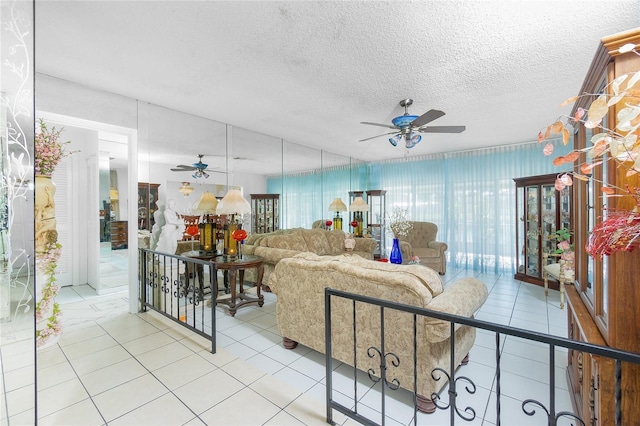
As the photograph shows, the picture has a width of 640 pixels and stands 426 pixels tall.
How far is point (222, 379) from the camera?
2080 millimetres

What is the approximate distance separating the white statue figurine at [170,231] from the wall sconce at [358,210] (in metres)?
A: 3.43

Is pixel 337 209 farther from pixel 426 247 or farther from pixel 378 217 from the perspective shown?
pixel 426 247

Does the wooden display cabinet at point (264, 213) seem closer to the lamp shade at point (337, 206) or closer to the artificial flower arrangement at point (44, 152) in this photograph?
the lamp shade at point (337, 206)

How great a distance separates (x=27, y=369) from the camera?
1.06 meters

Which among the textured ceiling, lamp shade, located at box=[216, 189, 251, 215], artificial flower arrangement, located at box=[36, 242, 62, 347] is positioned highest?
the textured ceiling

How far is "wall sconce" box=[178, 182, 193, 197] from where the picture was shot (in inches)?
151

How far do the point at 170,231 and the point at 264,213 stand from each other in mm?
1718

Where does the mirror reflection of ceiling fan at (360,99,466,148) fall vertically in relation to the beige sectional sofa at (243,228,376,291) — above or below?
above

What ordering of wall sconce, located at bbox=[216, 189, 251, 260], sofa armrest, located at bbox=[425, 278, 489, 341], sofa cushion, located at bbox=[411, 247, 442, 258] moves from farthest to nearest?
sofa cushion, located at bbox=[411, 247, 442, 258] < wall sconce, located at bbox=[216, 189, 251, 260] < sofa armrest, located at bbox=[425, 278, 489, 341]

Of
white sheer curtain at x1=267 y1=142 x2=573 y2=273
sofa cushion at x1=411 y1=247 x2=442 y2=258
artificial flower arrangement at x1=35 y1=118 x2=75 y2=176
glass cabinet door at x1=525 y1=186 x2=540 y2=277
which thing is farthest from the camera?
white sheer curtain at x1=267 y1=142 x2=573 y2=273

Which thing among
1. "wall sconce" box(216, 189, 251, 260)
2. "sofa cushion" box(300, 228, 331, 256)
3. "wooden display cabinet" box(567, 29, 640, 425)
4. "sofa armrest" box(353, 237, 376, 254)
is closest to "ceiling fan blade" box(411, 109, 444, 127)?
"wooden display cabinet" box(567, 29, 640, 425)

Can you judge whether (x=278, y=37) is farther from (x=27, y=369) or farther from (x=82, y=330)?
(x=82, y=330)

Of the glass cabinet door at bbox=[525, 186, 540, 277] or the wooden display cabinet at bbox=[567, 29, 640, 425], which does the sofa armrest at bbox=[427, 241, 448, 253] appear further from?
the wooden display cabinet at bbox=[567, 29, 640, 425]

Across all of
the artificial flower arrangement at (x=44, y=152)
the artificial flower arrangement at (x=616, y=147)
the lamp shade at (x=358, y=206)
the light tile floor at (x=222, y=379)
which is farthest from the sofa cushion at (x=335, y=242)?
the artificial flower arrangement at (x=616, y=147)
